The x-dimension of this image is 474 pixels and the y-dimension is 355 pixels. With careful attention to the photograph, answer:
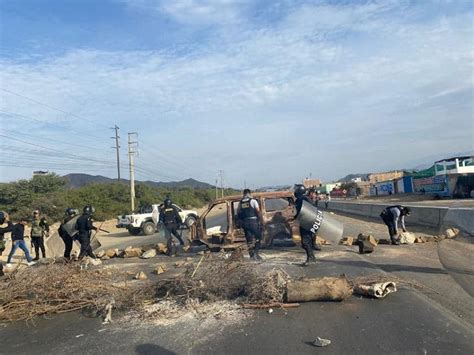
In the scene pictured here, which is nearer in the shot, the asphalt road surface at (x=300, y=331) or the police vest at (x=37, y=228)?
the asphalt road surface at (x=300, y=331)

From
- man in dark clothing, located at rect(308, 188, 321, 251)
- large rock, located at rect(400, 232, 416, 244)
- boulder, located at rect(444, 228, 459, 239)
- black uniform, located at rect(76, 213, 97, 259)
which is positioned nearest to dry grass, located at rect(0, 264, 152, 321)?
black uniform, located at rect(76, 213, 97, 259)

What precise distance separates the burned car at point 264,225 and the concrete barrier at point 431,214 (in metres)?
3.86

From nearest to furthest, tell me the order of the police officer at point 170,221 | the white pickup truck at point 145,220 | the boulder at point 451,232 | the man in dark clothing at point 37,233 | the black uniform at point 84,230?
the boulder at point 451,232 < the black uniform at point 84,230 < the police officer at point 170,221 < the man in dark clothing at point 37,233 < the white pickup truck at point 145,220

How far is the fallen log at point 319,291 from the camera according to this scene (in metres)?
6.50

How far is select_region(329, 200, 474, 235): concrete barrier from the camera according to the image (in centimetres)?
585

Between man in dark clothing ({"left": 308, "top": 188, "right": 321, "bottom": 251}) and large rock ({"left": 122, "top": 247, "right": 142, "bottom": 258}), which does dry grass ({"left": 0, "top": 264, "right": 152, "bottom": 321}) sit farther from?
large rock ({"left": 122, "top": 247, "right": 142, "bottom": 258})

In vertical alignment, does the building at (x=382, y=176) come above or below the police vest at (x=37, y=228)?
above

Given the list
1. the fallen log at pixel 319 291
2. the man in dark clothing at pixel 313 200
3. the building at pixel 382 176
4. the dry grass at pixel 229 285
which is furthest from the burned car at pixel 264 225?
the building at pixel 382 176

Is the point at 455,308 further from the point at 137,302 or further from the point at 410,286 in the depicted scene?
the point at 137,302

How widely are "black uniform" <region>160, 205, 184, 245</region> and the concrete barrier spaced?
7.25 metres

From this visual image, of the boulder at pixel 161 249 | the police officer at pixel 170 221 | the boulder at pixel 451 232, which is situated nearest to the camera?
the boulder at pixel 451 232

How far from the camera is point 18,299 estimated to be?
736 cm

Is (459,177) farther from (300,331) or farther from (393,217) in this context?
(300,331)

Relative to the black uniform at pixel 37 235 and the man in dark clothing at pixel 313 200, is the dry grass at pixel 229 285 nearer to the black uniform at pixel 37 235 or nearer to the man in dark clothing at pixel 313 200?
the man in dark clothing at pixel 313 200
